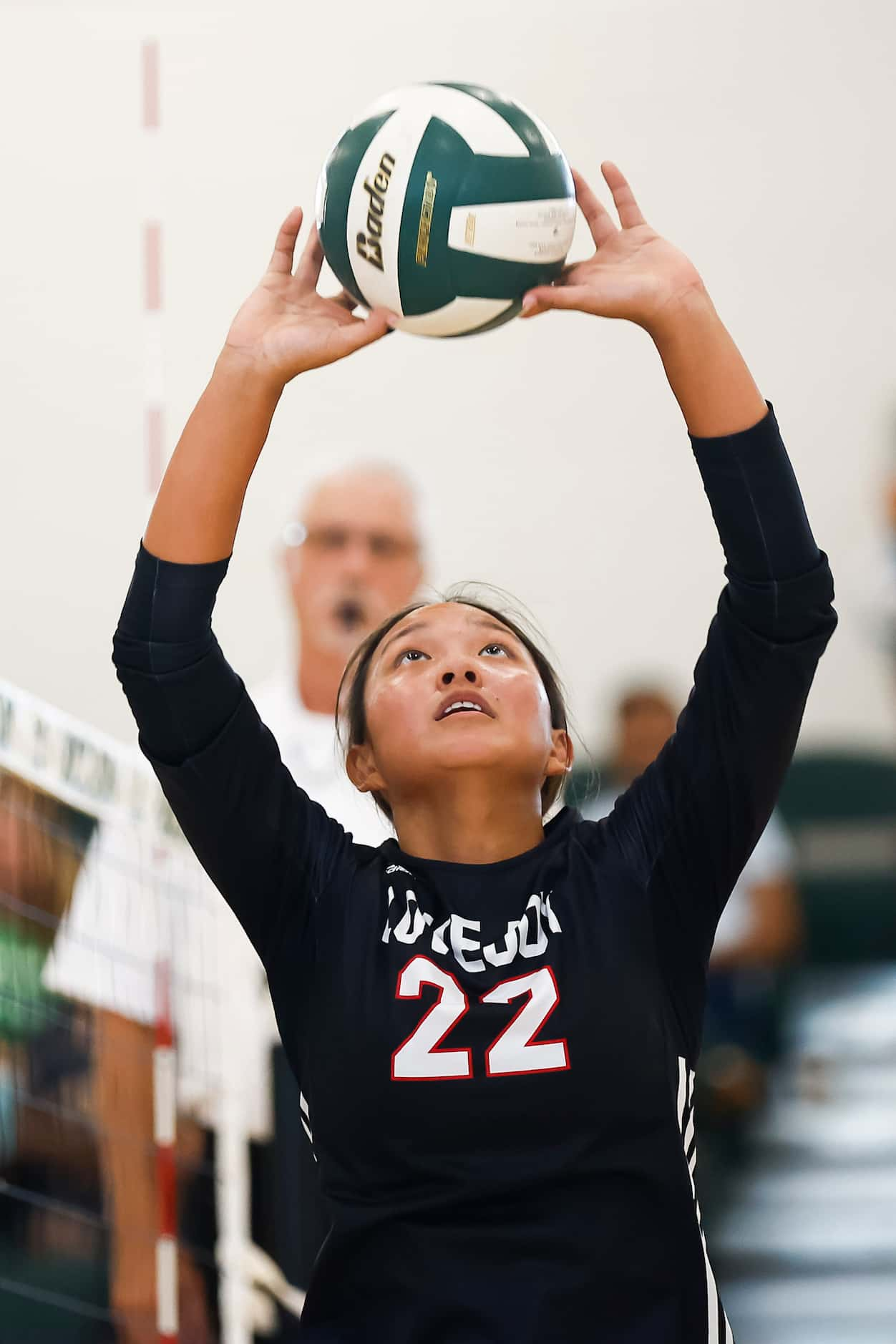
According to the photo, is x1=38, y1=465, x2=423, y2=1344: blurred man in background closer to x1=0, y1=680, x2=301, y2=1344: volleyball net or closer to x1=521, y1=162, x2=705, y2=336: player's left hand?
x1=0, y1=680, x2=301, y2=1344: volleyball net

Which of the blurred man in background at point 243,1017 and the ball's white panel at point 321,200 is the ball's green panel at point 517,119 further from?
the blurred man in background at point 243,1017

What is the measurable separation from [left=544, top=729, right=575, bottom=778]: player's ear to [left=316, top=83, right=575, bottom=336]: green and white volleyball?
428 mm

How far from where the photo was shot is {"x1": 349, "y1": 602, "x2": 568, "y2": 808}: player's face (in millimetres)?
1259

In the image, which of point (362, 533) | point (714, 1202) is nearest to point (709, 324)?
point (362, 533)

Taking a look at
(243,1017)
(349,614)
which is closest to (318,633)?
(349,614)

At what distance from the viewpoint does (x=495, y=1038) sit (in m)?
1.14

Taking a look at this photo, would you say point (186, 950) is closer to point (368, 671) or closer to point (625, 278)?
point (368, 671)

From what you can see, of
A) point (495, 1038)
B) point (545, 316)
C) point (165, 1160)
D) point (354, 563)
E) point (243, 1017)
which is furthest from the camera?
point (545, 316)

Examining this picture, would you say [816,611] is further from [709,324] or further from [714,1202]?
[714,1202]

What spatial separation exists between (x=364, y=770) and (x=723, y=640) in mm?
395

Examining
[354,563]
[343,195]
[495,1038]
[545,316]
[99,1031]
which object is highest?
[545,316]

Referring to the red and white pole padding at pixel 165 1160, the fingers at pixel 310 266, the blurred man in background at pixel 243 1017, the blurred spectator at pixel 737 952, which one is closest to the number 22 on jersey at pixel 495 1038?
the fingers at pixel 310 266

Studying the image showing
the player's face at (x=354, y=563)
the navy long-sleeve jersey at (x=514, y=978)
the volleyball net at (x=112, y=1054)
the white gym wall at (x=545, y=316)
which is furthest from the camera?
the white gym wall at (x=545, y=316)

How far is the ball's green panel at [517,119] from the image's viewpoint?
4.78ft
